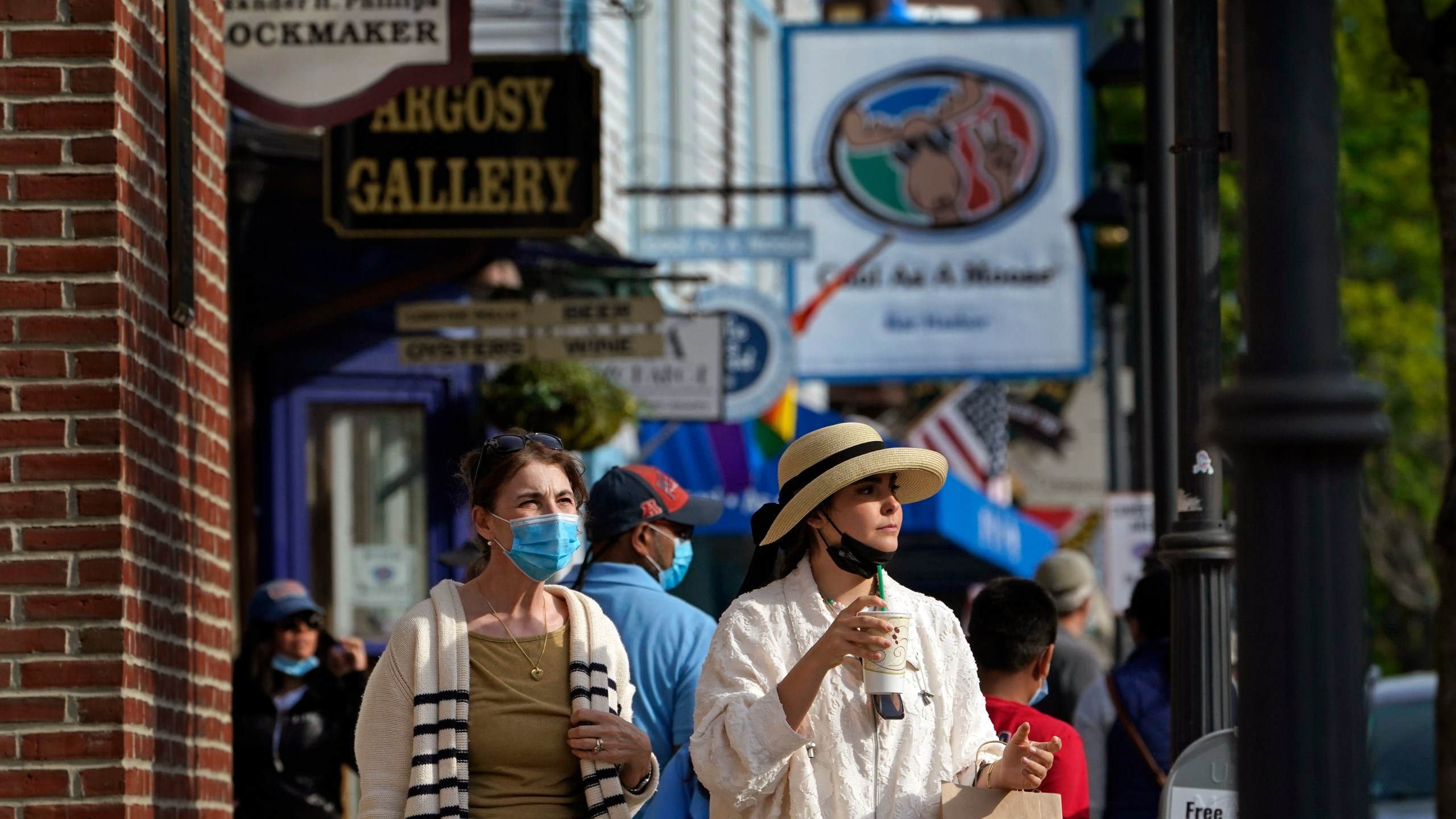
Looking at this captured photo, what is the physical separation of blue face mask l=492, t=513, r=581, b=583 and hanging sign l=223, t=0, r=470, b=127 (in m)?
4.12

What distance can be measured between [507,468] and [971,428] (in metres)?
20.4

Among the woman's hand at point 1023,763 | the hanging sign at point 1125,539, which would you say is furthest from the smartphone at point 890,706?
the hanging sign at point 1125,539

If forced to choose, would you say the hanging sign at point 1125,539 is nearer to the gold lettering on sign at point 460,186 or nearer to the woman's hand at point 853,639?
the gold lettering on sign at point 460,186

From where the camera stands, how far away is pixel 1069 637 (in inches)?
360

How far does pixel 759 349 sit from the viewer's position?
1777 centimetres

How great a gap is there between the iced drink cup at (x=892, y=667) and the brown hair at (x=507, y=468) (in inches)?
40.0

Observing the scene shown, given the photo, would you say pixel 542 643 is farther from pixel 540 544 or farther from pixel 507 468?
pixel 507 468

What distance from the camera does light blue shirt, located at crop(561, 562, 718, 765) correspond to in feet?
19.9

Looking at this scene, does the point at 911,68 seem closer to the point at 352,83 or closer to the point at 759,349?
the point at 759,349

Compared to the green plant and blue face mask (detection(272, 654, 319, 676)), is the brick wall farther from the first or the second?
the green plant

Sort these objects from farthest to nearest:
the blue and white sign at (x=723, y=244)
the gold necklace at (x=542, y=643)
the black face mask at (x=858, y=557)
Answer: the blue and white sign at (x=723, y=244)
the gold necklace at (x=542, y=643)
the black face mask at (x=858, y=557)

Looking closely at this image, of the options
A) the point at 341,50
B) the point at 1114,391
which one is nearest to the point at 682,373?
the point at 1114,391

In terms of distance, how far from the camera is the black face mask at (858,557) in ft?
15.7

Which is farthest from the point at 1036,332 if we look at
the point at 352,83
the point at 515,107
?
the point at 352,83
